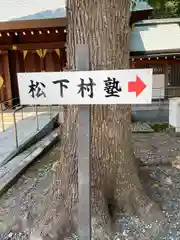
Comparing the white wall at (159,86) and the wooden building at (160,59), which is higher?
the wooden building at (160,59)

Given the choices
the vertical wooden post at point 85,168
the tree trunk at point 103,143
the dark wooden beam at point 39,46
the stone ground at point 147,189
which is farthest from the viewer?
the dark wooden beam at point 39,46

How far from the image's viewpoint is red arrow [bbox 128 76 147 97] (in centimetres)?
177

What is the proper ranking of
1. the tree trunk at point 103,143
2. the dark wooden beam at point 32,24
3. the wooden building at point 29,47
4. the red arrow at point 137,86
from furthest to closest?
the wooden building at point 29,47
the dark wooden beam at point 32,24
the tree trunk at point 103,143
the red arrow at point 137,86

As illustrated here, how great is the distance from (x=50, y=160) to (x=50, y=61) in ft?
19.3

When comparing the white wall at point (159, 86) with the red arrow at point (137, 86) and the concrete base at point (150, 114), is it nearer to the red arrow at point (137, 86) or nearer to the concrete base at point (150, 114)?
the concrete base at point (150, 114)

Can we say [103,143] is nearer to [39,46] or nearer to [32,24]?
[32,24]

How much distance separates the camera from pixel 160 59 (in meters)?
9.66

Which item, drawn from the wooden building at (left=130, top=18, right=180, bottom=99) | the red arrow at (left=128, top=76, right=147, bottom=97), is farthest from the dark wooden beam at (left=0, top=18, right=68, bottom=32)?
the red arrow at (left=128, top=76, right=147, bottom=97)

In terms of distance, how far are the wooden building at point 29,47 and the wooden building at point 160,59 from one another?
2.72m

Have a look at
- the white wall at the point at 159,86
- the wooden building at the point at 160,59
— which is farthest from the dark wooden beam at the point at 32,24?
the white wall at the point at 159,86

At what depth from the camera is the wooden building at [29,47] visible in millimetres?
7527

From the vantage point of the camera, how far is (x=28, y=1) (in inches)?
387

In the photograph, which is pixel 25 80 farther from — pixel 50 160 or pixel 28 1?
pixel 28 1

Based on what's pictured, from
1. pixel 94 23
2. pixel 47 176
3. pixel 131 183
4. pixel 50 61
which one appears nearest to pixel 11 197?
pixel 47 176
